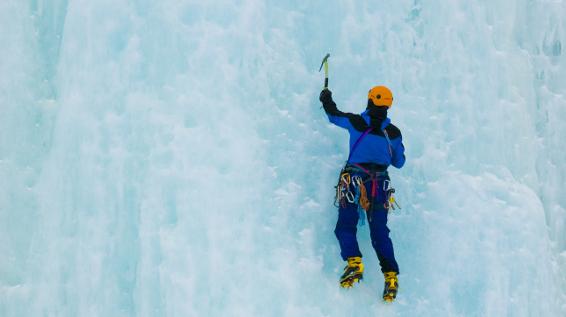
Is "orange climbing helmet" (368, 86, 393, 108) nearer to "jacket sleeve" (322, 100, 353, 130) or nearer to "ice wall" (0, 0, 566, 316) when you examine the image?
"jacket sleeve" (322, 100, 353, 130)

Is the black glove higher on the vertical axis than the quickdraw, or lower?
higher

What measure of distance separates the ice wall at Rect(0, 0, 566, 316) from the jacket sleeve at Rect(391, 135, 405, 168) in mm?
438

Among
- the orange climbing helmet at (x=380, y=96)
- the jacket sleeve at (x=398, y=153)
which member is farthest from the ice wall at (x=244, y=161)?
the orange climbing helmet at (x=380, y=96)

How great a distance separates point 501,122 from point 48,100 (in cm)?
375

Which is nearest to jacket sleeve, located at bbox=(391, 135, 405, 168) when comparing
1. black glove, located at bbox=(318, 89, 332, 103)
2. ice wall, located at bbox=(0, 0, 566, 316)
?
ice wall, located at bbox=(0, 0, 566, 316)

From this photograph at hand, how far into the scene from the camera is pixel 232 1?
18.8 ft

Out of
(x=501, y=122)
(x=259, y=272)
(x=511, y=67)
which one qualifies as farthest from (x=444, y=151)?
(x=259, y=272)

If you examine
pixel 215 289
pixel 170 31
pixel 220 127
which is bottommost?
pixel 215 289

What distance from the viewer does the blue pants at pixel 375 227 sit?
5175 millimetres

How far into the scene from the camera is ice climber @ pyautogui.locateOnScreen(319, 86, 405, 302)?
5.19 m

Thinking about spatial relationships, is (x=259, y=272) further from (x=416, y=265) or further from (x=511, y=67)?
(x=511, y=67)

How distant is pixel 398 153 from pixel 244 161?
1.15m

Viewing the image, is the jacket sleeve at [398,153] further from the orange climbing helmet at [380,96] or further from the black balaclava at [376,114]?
the orange climbing helmet at [380,96]

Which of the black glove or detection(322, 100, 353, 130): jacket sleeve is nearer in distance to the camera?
detection(322, 100, 353, 130): jacket sleeve
